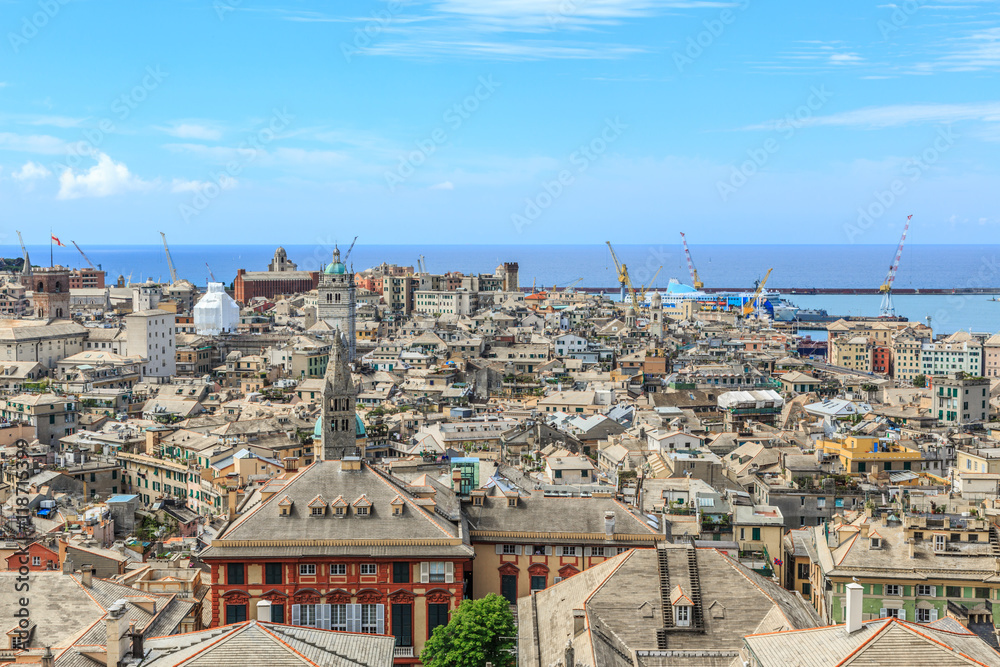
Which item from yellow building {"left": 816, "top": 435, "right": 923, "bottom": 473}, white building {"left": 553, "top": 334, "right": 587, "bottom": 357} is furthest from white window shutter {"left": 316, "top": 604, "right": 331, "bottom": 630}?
white building {"left": 553, "top": 334, "right": 587, "bottom": 357}

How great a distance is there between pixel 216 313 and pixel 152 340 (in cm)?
2960

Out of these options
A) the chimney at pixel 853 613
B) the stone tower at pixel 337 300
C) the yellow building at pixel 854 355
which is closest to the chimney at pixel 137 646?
the chimney at pixel 853 613

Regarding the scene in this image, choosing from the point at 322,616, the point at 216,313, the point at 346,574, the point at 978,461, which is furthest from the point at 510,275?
the point at 322,616

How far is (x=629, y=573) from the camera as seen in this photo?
88.4ft

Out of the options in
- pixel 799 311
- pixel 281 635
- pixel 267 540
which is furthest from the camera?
pixel 799 311

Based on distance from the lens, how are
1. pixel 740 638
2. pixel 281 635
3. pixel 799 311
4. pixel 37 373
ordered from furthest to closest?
pixel 799 311 → pixel 37 373 → pixel 740 638 → pixel 281 635

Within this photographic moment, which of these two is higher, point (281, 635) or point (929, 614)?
point (281, 635)

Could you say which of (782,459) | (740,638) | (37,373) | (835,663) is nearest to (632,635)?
(740,638)

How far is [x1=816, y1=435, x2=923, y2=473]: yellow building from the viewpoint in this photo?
4894 centimetres

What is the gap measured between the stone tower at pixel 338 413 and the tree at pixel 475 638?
43.4 ft

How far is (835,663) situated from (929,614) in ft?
43.4

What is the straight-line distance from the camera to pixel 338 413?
39.5 m

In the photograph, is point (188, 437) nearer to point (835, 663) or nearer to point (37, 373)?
point (37, 373)

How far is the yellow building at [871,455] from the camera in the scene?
4894cm
